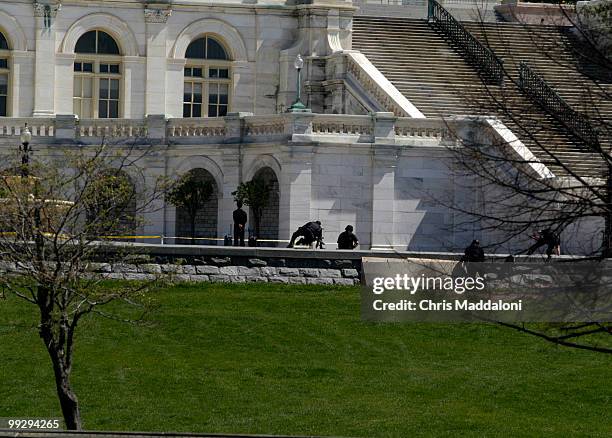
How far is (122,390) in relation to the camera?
43.3m

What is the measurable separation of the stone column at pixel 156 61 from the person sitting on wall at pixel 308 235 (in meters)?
14.9

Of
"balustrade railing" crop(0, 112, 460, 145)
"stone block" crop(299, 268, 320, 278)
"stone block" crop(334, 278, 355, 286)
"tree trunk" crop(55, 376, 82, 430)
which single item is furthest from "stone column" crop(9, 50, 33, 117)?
"tree trunk" crop(55, 376, 82, 430)

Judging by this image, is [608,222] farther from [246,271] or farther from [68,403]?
[246,271]

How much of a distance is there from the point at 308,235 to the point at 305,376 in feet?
55.8

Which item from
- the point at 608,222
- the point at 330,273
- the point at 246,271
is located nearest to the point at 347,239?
the point at 330,273

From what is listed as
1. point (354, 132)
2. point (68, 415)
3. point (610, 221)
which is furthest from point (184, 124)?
point (610, 221)

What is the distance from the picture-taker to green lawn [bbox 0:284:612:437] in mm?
41125

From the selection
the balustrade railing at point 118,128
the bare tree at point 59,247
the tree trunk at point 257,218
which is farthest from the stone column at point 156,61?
the bare tree at point 59,247

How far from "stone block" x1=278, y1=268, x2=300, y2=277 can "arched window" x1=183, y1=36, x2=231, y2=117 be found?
20.5 m

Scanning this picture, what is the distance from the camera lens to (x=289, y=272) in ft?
186

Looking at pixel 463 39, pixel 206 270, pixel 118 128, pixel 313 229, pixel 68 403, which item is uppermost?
pixel 463 39

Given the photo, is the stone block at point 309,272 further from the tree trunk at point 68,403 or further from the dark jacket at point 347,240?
the tree trunk at point 68,403

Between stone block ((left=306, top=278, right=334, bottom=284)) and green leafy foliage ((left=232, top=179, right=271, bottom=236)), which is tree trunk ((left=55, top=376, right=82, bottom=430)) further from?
green leafy foliage ((left=232, top=179, right=271, bottom=236))

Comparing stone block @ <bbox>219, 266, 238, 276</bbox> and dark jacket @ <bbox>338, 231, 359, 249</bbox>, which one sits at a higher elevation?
dark jacket @ <bbox>338, 231, 359, 249</bbox>
